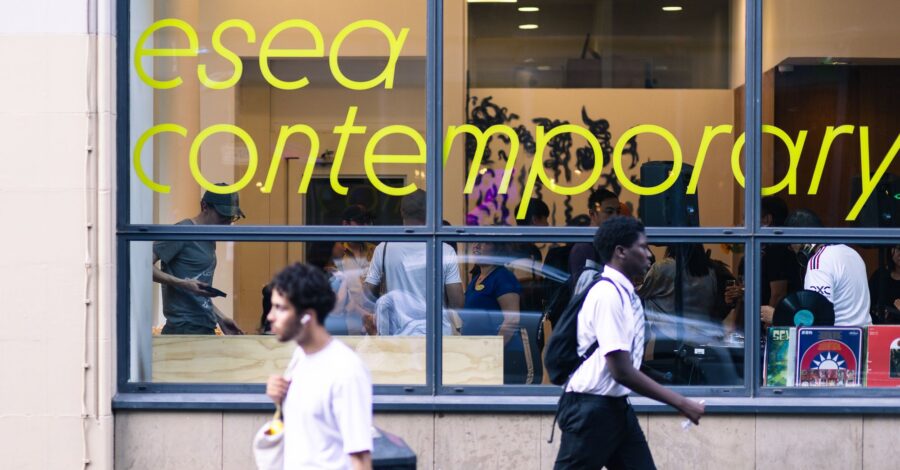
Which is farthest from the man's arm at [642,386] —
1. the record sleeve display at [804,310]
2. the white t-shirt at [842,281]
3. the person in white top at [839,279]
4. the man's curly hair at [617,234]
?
the white t-shirt at [842,281]

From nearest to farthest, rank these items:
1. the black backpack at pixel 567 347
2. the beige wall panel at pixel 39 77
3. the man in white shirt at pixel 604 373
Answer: the man in white shirt at pixel 604 373 < the black backpack at pixel 567 347 < the beige wall panel at pixel 39 77

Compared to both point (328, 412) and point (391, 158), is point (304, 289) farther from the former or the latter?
point (391, 158)

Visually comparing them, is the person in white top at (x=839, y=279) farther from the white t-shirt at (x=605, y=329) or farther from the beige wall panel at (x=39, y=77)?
the beige wall panel at (x=39, y=77)

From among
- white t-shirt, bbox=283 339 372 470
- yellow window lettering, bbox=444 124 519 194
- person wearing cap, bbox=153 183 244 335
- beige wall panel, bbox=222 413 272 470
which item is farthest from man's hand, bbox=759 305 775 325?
white t-shirt, bbox=283 339 372 470

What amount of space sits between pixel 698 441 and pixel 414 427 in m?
1.76

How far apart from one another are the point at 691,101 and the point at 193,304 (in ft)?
11.8

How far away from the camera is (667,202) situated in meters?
7.81

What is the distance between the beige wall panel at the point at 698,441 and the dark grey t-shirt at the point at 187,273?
2957 millimetres

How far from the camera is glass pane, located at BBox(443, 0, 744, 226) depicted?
777cm

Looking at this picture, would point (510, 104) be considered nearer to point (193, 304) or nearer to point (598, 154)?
point (598, 154)

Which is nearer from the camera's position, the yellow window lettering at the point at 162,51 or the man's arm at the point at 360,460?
the man's arm at the point at 360,460

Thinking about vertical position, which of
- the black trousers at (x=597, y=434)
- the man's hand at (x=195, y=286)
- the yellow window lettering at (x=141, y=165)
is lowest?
the black trousers at (x=597, y=434)

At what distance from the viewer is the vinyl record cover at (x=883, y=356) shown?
7.75 meters

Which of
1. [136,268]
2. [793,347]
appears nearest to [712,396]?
[793,347]
